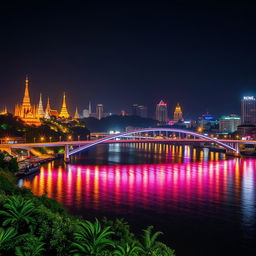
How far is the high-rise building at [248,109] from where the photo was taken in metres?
95.9

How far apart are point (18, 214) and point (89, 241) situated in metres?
1.51

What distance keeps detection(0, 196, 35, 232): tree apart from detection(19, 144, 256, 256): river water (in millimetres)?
5390

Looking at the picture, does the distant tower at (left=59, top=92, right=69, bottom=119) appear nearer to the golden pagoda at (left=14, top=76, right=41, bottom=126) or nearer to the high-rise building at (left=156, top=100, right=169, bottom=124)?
the golden pagoda at (left=14, top=76, right=41, bottom=126)

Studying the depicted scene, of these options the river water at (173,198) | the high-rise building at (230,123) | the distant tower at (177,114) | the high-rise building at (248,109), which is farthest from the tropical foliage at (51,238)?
the distant tower at (177,114)

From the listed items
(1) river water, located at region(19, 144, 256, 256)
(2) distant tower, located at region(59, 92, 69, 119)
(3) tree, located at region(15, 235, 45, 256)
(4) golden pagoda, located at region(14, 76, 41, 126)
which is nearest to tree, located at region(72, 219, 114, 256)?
(3) tree, located at region(15, 235, 45, 256)

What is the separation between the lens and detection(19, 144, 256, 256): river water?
38.0 feet

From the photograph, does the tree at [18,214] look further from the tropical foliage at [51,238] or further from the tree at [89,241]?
the tree at [89,241]

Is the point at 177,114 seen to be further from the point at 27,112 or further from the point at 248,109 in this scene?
the point at 27,112

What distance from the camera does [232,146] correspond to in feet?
134

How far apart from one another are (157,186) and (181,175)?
4.52m

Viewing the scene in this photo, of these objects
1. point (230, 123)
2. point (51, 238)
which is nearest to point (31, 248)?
point (51, 238)

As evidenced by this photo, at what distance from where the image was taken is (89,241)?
18.5 ft

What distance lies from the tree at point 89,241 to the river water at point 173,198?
528 centimetres

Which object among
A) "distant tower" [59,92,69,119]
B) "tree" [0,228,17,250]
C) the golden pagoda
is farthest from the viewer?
"distant tower" [59,92,69,119]
